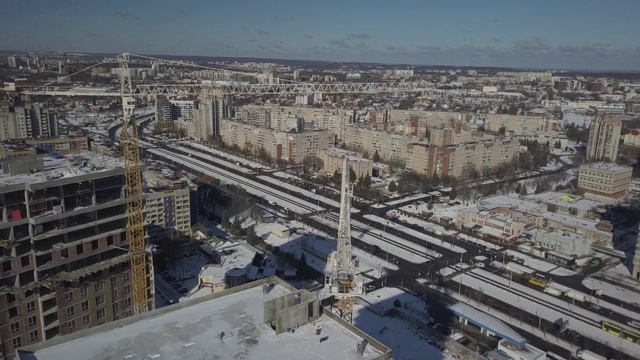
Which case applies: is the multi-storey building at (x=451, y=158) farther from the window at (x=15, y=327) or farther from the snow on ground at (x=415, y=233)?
the window at (x=15, y=327)

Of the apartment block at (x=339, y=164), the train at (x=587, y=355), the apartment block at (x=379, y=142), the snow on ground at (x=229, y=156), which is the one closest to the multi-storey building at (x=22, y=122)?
the snow on ground at (x=229, y=156)

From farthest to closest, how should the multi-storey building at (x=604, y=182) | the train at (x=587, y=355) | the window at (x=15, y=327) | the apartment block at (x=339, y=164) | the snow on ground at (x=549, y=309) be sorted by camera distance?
the apartment block at (x=339, y=164) → the multi-storey building at (x=604, y=182) → the snow on ground at (x=549, y=309) → the train at (x=587, y=355) → the window at (x=15, y=327)

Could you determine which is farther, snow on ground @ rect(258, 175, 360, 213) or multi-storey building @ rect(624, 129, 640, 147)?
multi-storey building @ rect(624, 129, 640, 147)

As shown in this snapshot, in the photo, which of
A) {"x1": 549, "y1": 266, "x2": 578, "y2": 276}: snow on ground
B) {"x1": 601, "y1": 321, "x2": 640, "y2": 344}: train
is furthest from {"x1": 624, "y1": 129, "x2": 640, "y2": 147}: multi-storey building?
{"x1": 601, "y1": 321, "x2": 640, "y2": 344}: train

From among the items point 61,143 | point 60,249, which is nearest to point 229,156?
point 61,143

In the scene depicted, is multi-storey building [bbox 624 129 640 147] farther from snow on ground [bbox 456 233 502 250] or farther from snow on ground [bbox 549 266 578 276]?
snow on ground [bbox 549 266 578 276]

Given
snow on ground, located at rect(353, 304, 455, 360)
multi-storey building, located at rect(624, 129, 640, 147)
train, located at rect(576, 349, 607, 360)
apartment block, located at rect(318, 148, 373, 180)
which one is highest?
multi-storey building, located at rect(624, 129, 640, 147)
